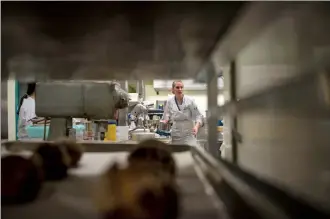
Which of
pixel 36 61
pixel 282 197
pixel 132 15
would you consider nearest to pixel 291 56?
pixel 282 197

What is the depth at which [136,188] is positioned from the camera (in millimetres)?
538

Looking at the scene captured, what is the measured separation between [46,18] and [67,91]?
1.33ft

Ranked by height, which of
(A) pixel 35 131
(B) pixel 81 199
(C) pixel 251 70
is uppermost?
A: (C) pixel 251 70

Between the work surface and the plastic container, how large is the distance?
15.2 inches

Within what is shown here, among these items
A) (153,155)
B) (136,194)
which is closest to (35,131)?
(153,155)

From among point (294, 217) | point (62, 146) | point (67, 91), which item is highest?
point (67, 91)

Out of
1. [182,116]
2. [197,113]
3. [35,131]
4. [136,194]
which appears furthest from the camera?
[197,113]

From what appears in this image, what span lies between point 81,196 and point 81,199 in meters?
0.01

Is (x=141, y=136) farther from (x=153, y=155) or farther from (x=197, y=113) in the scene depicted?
(x=197, y=113)

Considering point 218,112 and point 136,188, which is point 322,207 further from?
point 218,112

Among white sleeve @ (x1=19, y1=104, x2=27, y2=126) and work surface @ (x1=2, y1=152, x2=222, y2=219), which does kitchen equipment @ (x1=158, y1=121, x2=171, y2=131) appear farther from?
work surface @ (x1=2, y1=152, x2=222, y2=219)

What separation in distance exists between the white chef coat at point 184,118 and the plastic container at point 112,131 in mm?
268

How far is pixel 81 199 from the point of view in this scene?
633 mm

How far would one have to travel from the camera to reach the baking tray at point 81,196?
569 mm
